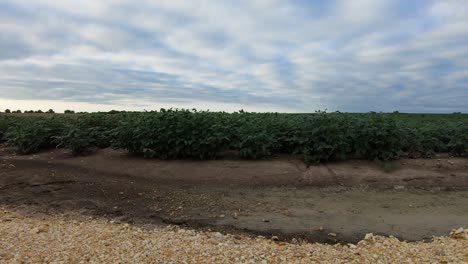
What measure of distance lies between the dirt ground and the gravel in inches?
17.0

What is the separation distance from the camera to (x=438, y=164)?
8.15m

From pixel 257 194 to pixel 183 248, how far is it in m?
2.71

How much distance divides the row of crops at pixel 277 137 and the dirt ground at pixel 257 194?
26 cm

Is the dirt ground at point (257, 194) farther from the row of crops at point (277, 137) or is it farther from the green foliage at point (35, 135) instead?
the green foliage at point (35, 135)

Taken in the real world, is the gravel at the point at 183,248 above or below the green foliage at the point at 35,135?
below

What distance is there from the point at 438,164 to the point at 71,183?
714cm

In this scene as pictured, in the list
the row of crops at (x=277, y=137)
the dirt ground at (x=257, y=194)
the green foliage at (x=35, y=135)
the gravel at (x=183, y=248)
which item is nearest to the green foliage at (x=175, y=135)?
the row of crops at (x=277, y=137)

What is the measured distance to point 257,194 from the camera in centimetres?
680

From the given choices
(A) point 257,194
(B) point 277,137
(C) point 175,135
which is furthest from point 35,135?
(A) point 257,194

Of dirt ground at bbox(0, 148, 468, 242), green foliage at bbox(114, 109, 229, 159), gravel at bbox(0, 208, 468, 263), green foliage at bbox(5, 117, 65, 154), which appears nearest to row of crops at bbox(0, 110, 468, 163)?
green foliage at bbox(114, 109, 229, 159)

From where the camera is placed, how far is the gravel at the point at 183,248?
4.01 meters

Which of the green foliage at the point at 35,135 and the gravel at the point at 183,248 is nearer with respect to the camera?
the gravel at the point at 183,248

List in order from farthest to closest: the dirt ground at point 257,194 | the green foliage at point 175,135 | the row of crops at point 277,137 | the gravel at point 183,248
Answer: the green foliage at point 175,135
the row of crops at point 277,137
the dirt ground at point 257,194
the gravel at point 183,248

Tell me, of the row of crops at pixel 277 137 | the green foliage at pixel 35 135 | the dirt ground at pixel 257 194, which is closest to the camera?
the dirt ground at pixel 257 194
